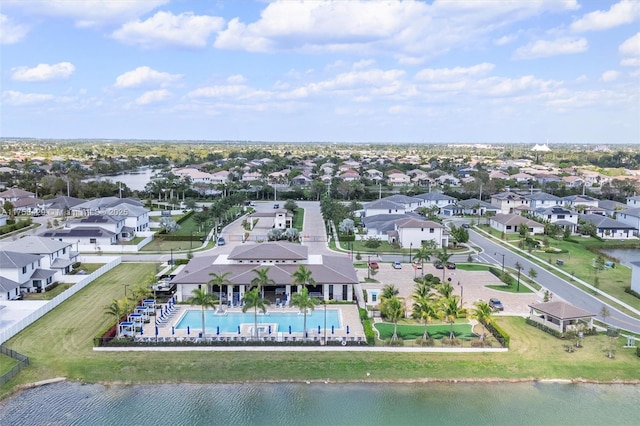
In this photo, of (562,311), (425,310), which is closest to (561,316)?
(562,311)

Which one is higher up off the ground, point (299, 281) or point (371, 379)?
point (299, 281)

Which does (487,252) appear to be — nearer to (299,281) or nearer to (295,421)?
(299,281)

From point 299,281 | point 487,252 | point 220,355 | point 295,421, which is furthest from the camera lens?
point 487,252

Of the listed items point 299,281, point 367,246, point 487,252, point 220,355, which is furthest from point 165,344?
point 487,252

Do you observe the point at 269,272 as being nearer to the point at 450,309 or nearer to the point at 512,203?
the point at 450,309

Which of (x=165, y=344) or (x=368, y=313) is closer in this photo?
(x=165, y=344)

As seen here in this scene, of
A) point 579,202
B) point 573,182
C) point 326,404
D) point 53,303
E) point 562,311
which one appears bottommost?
point 326,404

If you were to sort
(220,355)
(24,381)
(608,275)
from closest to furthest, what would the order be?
(24,381) → (220,355) → (608,275)

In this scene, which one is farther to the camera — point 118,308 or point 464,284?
point 464,284
